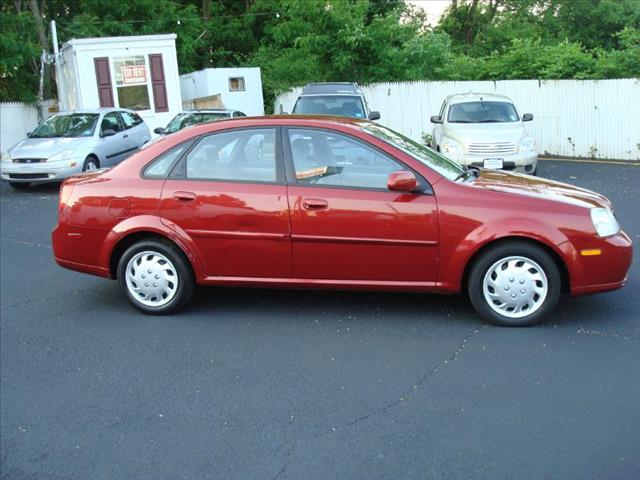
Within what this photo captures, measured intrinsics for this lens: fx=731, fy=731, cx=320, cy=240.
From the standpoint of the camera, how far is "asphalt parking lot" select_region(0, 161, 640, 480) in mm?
3658

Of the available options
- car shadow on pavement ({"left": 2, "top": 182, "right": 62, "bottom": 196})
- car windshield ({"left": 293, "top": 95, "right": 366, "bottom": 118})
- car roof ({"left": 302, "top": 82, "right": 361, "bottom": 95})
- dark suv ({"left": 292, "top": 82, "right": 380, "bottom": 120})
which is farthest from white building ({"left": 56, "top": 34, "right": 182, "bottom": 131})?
car windshield ({"left": 293, "top": 95, "right": 366, "bottom": 118})

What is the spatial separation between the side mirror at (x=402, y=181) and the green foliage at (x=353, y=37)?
13.9 meters

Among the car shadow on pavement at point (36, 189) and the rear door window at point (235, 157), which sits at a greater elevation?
the rear door window at point (235, 157)

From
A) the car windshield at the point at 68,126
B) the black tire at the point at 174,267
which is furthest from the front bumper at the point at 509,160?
the black tire at the point at 174,267

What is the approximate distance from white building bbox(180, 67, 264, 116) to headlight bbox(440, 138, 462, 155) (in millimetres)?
11846

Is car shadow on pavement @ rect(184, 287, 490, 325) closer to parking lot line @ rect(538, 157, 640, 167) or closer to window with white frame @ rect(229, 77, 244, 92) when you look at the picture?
parking lot line @ rect(538, 157, 640, 167)

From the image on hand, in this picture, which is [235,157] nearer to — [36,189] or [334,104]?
[36,189]

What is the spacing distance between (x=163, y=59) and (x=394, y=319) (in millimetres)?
18260

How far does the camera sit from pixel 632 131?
16875 millimetres

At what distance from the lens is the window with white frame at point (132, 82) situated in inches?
853

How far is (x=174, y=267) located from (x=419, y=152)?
7.19 ft

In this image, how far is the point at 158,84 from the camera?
875 inches

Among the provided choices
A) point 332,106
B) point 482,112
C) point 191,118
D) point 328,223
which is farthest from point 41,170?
point 328,223

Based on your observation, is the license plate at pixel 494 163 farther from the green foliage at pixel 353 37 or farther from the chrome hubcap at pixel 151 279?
the chrome hubcap at pixel 151 279
